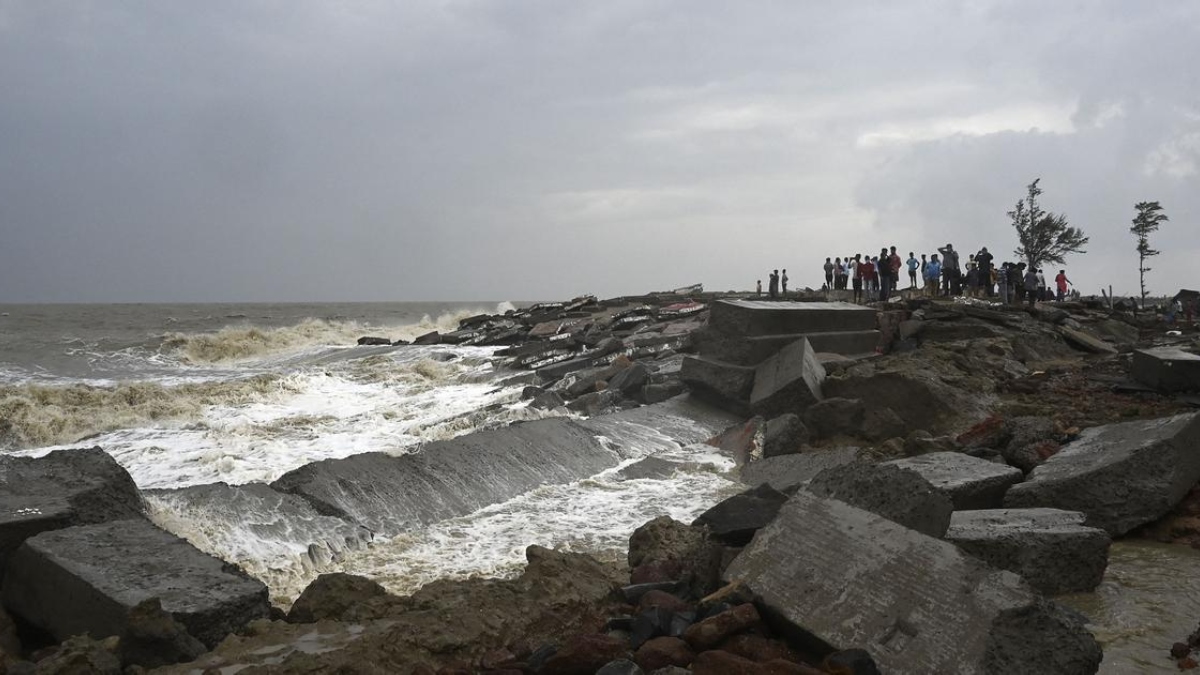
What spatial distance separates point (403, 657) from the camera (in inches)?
111

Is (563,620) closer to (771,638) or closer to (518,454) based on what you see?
(771,638)

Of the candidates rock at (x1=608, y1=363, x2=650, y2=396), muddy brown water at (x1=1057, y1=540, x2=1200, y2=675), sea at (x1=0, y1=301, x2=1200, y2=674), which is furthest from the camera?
rock at (x1=608, y1=363, x2=650, y2=396)

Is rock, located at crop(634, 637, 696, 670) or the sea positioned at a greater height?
rock, located at crop(634, 637, 696, 670)

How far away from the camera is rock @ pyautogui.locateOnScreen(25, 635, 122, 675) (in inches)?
105

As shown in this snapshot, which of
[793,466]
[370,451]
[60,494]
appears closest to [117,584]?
[60,494]

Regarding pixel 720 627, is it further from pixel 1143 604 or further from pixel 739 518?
pixel 1143 604

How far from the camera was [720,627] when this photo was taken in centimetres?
289

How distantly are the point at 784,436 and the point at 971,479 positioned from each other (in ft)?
8.48

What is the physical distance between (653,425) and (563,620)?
199 inches

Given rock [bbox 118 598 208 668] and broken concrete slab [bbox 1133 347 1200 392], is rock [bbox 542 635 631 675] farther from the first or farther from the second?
broken concrete slab [bbox 1133 347 1200 392]

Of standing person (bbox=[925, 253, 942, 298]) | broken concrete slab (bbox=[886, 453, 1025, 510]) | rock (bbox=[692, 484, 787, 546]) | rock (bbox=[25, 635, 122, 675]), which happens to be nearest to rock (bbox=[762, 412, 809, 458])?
broken concrete slab (bbox=[886, 453, 1025, 510])

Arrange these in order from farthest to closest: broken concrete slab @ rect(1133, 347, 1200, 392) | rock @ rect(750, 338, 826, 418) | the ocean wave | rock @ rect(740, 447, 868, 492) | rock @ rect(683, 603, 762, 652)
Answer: the ocean wave < rock @ rect(750, 338, 826, 418) < broken concrete slab @ rect(1133, 347, 1200, 392) < rock @ rect(740, 447, 868, 492) < rock @ rect(683, 603, 762, 652)

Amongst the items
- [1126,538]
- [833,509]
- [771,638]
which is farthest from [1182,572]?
[771,638]

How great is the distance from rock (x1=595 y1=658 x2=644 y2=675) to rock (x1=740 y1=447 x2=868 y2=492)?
321 centimetres
